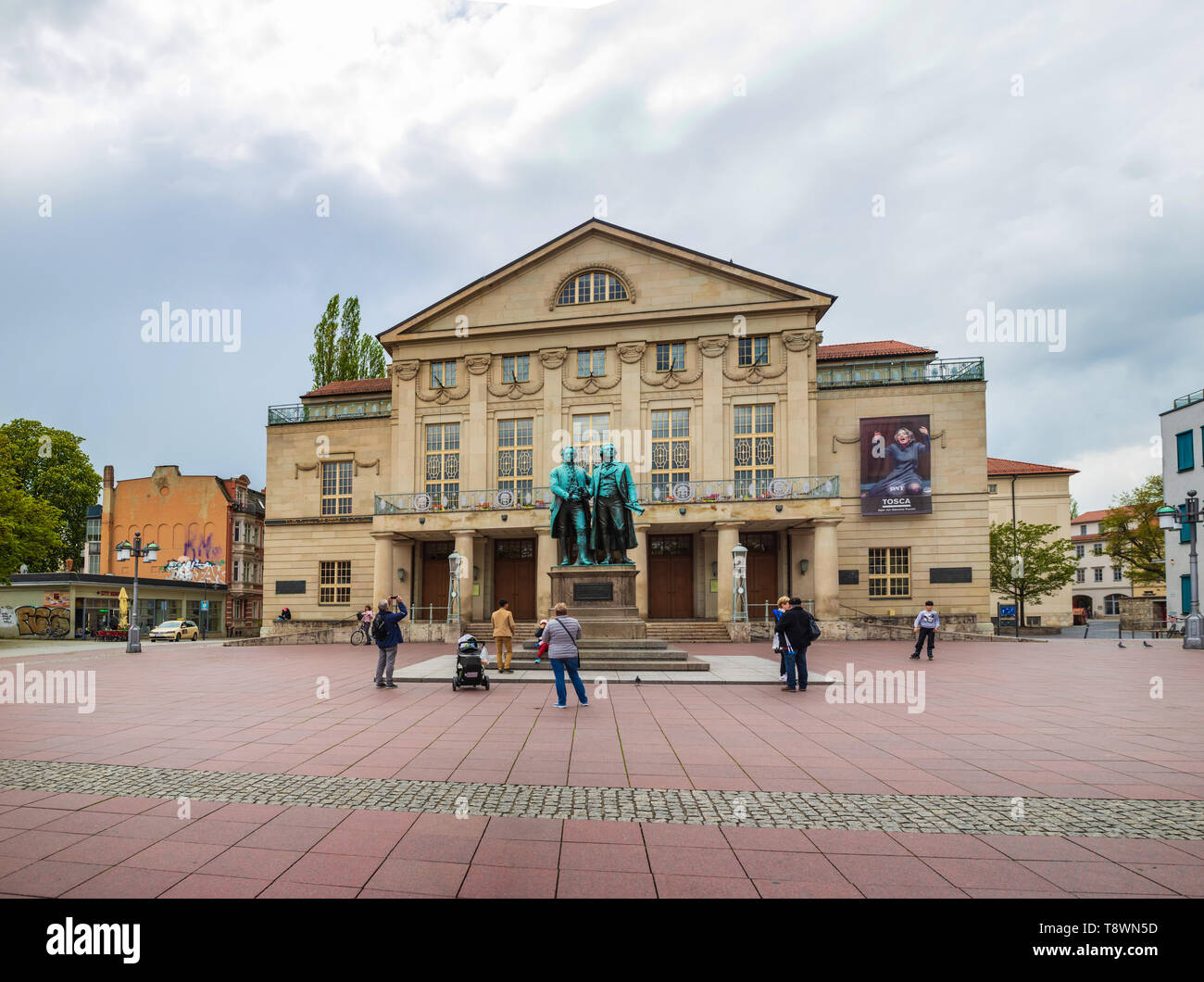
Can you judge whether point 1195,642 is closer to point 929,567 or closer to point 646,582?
point 929,567

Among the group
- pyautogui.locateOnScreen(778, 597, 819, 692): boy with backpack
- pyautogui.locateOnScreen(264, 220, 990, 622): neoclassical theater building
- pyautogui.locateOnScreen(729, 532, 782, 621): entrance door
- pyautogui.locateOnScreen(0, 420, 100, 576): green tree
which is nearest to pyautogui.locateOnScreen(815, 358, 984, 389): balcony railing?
pyautogui.locateOnScreen(264, 220, 990, 622): neoclassical theater building

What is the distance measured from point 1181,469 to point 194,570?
63.8 metres

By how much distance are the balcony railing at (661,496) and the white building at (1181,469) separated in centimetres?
2128

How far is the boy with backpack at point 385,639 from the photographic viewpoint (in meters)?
13.6

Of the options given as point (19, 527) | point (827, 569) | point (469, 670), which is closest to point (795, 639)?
point (469, 670)

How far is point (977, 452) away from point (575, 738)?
3155 centimetres

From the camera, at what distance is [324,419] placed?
40062 mm

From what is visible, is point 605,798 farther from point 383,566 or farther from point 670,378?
point 670,378

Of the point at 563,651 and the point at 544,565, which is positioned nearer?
the point at 563,651

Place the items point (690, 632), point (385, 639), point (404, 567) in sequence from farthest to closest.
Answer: point (404, 567)
point (690, 632)
point (385, 639)

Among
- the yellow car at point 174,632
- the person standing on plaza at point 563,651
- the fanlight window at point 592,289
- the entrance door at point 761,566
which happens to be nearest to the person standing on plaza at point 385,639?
the person standing on plaza at point 563,651

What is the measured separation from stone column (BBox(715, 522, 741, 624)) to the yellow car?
30590mm

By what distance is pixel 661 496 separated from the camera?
1252 inches

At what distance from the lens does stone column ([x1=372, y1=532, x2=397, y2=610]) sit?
111 feet
